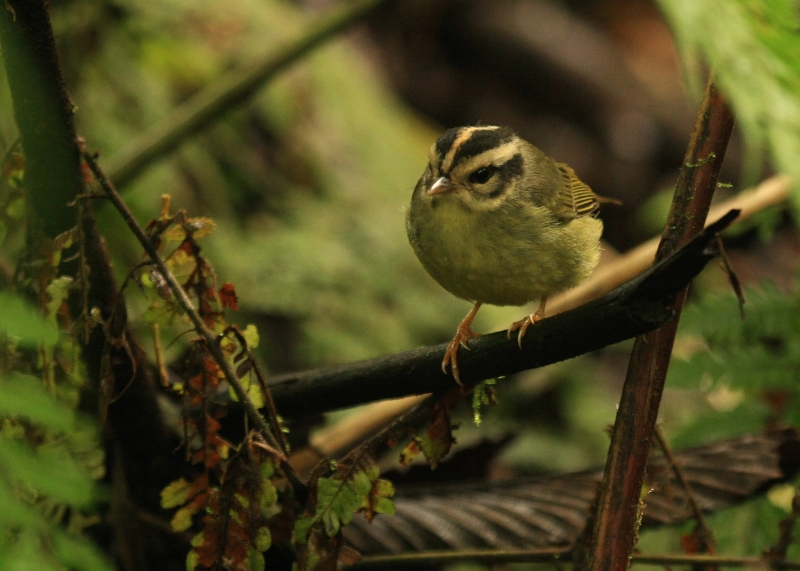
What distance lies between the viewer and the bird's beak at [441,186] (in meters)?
2.78

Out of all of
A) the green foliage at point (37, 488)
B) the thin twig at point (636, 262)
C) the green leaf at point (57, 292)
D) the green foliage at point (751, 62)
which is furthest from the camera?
the thin twig at point (636, 262)

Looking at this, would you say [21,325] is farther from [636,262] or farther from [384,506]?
[636,262]

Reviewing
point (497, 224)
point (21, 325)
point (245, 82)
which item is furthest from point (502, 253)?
point (21, 325)

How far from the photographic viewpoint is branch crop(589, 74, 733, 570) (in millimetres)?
1573

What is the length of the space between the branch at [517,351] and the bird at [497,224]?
2.11ft

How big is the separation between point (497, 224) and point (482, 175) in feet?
0.86

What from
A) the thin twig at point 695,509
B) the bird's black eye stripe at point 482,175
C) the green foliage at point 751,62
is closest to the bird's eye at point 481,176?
the bird's black eye stripe at point 482,175

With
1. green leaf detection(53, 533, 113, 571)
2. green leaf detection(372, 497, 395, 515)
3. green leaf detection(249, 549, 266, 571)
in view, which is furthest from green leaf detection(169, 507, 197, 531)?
green leaf detection(53, 533, 113, 571)

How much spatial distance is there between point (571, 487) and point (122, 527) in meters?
1.07

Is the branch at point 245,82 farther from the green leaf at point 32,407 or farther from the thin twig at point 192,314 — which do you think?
the green leaf at point 32,407

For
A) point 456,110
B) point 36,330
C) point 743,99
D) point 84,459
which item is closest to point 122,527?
point 84,459

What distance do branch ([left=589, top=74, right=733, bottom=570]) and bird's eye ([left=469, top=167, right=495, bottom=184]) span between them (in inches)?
49.6

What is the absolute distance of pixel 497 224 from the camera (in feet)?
8.74

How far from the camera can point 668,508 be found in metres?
2.19
